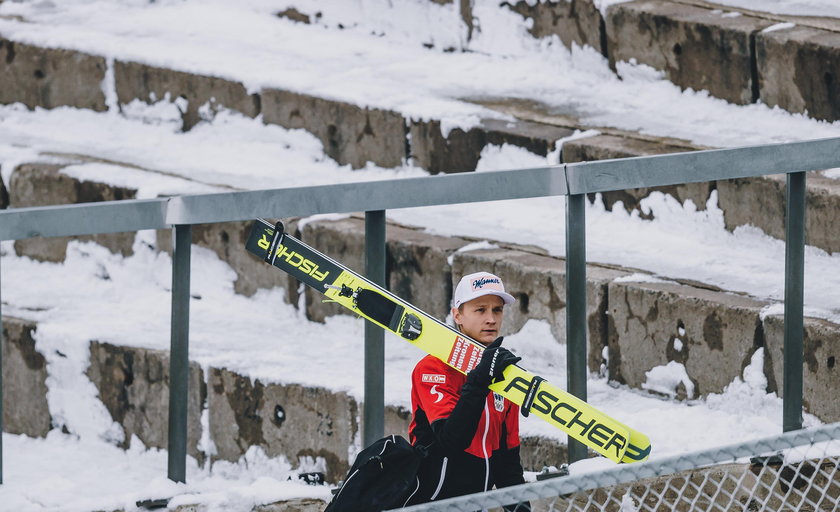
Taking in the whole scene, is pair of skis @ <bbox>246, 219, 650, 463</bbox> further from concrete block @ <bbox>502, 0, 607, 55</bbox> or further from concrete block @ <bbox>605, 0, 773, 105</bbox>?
concrete block @ <bbox>502, 0, 607, 55</bbox>

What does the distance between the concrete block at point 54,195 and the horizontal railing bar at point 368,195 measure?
9.29ft

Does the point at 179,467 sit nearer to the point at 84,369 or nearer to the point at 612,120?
the point at 84,369

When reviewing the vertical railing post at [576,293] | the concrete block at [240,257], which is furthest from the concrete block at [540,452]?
the concrete block at [240,257]

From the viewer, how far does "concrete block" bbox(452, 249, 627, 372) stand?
4.91 metres

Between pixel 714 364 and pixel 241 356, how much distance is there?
6.00 ft

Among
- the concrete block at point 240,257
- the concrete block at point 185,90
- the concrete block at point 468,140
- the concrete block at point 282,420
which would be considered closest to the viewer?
the concrete block at point 282,420

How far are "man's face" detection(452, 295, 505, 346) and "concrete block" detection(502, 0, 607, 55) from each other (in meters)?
3.53

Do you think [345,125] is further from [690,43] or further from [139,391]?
[139,391]

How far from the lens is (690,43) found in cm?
640

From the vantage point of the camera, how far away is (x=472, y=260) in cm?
529

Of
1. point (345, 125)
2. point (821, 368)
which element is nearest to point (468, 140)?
point (345, 125)

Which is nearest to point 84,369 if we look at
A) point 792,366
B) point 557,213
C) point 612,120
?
point 557,213

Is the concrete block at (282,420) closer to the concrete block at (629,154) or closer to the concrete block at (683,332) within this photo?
the concrete block at (683,332)

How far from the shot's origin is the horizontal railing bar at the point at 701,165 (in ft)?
12.2
